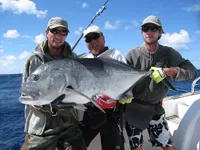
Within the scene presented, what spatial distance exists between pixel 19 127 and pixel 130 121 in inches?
279

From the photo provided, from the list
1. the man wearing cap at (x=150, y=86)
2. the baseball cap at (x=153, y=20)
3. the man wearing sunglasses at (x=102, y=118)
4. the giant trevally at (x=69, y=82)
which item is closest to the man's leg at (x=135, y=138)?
the man wearing cap at (x=150, y=86)

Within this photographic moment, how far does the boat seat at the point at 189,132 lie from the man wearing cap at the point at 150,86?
264 millimetres

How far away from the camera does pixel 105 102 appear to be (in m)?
2.99

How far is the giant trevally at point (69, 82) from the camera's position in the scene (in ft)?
7.16

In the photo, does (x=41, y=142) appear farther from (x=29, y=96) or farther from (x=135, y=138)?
(x=135, y=138)

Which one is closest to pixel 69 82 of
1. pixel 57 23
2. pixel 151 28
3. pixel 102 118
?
pixel 57 23

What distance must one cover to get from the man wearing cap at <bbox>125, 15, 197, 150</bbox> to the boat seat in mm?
264

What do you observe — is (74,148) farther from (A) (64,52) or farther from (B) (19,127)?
(B) (19,127)

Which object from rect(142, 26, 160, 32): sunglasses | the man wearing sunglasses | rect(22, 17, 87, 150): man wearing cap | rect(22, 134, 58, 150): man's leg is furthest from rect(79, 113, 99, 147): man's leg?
rect(142, 26, 160, 32): sunglasses

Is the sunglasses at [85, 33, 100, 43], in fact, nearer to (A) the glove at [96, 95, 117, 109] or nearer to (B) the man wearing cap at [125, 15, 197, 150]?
(B) the man wearing cap at [125, 15, 197, 150]

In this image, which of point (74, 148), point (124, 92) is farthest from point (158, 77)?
point (74, 148)

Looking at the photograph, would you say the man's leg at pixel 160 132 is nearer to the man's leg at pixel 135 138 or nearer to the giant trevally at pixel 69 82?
the man's leg at pixel 135 138

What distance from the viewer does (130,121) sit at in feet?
10.7

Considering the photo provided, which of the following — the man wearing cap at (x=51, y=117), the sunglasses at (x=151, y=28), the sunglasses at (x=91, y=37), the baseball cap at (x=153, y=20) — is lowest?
the man wearing cap at (x=51, y=117)
